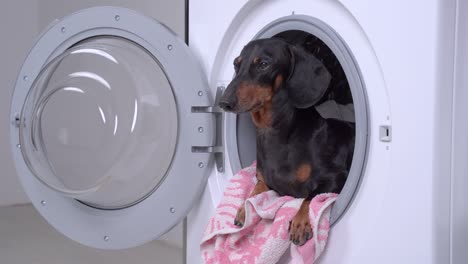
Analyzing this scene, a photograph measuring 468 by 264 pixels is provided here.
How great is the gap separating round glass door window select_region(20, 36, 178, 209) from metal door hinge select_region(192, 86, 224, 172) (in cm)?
7

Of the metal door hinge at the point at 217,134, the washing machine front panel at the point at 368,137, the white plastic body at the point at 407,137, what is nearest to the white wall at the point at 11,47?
the metal door hinge at the point at 217,134

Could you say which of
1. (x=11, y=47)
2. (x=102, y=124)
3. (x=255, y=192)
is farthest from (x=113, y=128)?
(x=11, y=47)

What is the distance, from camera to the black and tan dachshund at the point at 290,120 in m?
1.09

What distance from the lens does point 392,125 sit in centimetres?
88

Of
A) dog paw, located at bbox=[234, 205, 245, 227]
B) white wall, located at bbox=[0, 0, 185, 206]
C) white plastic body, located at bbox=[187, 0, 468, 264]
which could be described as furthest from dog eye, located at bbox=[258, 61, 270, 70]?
white wall, located at bbox=[0, 0, 185, 206]

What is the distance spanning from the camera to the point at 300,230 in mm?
996

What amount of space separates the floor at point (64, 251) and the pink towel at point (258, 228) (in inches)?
37.7

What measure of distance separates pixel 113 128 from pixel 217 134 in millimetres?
236

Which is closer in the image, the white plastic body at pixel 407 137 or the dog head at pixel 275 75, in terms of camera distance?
the white plastic body at pixel 407 137

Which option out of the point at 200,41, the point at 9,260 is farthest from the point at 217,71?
the point at 9,260

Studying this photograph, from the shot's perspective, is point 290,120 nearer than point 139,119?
Yes

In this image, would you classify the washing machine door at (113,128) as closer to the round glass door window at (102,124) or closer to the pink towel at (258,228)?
the round glass door window at (102,124)

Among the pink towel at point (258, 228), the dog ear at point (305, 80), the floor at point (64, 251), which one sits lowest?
the floor at point (64, 251)

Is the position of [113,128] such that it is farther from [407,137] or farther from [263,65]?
[407,137]
